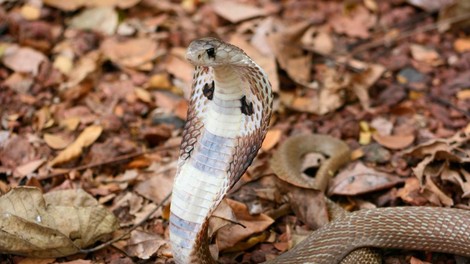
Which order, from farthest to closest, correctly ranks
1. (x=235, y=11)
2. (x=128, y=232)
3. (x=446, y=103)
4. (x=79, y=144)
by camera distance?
(x=235, y=11), (x=446, y=103), (x=79, y=144), (x=128, y=232)

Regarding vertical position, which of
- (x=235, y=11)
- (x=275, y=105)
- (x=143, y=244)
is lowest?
(x=143, y=244)

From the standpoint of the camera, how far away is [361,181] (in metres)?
4.53

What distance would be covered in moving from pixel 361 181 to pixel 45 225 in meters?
2.14

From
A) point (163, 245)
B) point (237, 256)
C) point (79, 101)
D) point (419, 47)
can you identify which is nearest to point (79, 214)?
point (163, 245)

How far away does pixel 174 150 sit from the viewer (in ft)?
16.2

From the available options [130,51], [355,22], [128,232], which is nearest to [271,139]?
[128,232]

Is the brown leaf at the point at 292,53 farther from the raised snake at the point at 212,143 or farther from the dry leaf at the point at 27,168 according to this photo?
the raised snake at the point at 212,143

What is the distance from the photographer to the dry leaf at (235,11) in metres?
6.45

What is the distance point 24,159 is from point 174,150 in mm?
1091

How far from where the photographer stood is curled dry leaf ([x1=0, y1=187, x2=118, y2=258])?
11.9 ft

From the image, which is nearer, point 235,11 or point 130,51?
point 130,51

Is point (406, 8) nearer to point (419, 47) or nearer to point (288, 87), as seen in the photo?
point (419, 47)

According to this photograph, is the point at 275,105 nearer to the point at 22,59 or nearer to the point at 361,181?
the point at 361,181

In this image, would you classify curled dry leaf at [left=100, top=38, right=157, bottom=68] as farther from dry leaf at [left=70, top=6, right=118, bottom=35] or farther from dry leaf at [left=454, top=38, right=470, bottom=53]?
dry leaf at [left=454, top=38, right=470, bottom=53]
